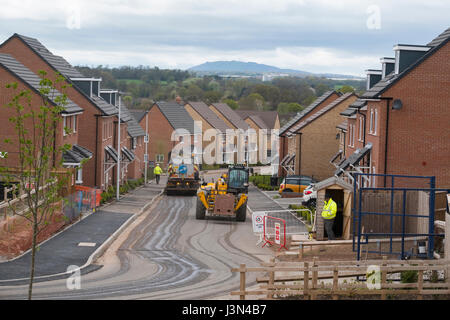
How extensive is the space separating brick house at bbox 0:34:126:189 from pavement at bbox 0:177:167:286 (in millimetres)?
7447

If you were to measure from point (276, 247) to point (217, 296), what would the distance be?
937 cm

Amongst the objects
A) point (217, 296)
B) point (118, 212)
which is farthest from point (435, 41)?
point (217, 296)

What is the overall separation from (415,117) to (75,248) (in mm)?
16693

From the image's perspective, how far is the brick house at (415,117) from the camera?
3169cm

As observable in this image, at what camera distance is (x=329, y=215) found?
24.5 metres

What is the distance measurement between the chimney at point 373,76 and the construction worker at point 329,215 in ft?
58.8

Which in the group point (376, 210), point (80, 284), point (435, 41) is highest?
point (435, 41)

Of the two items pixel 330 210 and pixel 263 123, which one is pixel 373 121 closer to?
pixel 330 210

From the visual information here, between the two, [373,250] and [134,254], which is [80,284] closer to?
[134,254]

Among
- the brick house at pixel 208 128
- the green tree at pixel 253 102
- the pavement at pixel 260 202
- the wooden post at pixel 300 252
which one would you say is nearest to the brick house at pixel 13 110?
the pavement at pixel 260 202

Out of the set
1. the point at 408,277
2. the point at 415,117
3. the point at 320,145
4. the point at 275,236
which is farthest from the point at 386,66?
the point at 320,145

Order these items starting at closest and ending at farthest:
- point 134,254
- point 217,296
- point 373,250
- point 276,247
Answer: point 217,296
point 373,250
point 134,254
point 276,247
